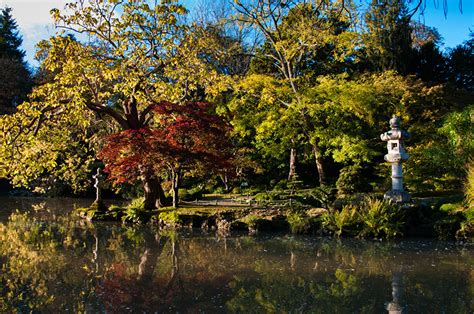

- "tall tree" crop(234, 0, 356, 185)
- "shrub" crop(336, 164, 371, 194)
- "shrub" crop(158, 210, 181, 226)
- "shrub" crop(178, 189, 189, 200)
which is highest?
"tall tree" crop(234, 0, 356, 185)

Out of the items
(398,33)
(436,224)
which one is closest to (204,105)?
(436,224)

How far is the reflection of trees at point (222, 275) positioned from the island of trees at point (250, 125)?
1.85 metres

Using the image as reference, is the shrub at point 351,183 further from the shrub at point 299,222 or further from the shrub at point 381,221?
the shrub at point 381,221

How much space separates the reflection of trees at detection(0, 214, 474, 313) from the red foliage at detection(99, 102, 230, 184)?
268 centimetres

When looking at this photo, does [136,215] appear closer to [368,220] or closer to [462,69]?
[368,220]

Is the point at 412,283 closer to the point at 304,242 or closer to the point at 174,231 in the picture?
the point at 304,242

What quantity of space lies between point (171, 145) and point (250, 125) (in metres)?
5.19

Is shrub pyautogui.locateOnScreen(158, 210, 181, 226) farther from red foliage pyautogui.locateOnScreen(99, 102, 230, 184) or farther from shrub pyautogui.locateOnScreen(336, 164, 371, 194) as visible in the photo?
shrub pyautogui.locateOnScreen(336, 164, 371, 194)

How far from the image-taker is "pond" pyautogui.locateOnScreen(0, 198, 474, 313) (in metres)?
5.05

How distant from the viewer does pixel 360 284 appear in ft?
19.4

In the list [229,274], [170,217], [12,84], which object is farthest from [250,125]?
[12,84]

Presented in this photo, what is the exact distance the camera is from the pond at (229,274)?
5.05 metres

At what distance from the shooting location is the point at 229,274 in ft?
21.5

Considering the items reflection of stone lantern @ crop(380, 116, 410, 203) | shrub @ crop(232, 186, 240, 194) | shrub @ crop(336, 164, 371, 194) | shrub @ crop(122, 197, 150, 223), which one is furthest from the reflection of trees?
shrub @ crop(232, 186, 240, 194)
